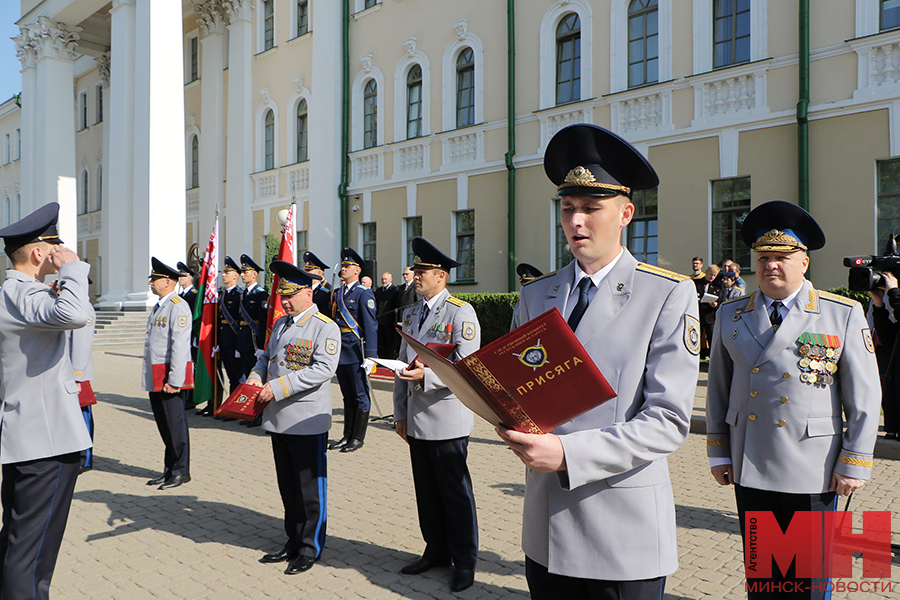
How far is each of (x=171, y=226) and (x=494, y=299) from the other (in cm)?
1303

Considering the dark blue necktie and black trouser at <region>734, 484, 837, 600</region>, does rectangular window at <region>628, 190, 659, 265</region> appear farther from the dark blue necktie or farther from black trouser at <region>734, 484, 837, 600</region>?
the dark blue necktie

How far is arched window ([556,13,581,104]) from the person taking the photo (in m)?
16.3

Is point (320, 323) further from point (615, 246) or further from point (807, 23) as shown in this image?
point (807, 23)

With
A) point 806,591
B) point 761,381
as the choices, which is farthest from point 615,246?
point 806,591

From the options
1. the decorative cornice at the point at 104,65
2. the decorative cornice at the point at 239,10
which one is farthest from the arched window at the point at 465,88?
the decorative cornice at the point at 104,65

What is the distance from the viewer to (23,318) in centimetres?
352

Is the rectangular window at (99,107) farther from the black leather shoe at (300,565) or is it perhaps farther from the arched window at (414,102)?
the black leather shoe at (300,565)

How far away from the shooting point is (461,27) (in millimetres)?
18359

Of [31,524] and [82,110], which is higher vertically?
[82,110]

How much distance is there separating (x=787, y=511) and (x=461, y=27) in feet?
56.6

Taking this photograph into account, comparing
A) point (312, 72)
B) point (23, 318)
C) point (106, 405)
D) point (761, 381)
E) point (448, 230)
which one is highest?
point (312, 72)

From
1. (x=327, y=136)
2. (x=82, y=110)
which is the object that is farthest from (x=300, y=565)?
(x=82, y=110)

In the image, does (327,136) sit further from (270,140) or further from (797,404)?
(797,404)

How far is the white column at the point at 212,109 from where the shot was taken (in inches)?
1065
